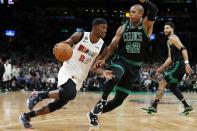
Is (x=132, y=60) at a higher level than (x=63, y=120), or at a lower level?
higher

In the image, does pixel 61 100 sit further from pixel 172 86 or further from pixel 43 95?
pixel 172 86

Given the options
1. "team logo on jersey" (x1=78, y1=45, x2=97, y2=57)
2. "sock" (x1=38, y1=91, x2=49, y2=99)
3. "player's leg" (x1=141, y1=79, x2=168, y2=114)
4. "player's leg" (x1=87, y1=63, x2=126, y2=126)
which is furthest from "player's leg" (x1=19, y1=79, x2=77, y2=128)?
"player's leg" (x1=141, y1=79, x2=168, y2=114)

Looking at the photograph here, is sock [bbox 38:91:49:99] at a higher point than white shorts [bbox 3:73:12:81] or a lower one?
higher

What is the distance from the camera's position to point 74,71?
7391 mm

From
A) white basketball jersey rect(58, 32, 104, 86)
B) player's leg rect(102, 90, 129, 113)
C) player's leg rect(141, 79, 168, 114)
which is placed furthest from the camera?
player's leg rect(141, 79, 168, 114)

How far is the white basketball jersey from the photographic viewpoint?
740 cm

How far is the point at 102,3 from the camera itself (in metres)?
36.9

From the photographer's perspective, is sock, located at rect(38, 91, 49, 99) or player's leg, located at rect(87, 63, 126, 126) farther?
player's leg, located at rect(87, 63, 126, 126)

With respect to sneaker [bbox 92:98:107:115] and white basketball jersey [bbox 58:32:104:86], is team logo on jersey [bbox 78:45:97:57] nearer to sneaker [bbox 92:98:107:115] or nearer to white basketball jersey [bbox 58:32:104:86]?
white basketball jersey [bbox 58:32:104:86]

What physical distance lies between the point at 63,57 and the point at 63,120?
192cm

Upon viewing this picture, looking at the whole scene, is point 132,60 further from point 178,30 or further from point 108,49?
point 178,30

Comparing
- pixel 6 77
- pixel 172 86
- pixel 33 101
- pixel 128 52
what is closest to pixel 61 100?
pixel 33 101

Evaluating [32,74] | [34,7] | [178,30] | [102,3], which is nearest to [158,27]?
[178,30]

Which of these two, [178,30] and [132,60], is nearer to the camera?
[132,60]
